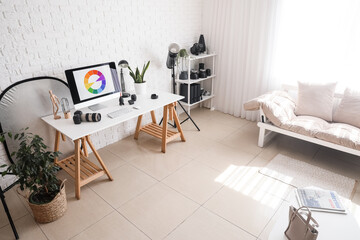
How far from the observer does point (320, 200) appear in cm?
163

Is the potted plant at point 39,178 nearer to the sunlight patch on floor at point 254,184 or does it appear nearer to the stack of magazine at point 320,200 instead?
the sunlight patch on floor at point 254,184

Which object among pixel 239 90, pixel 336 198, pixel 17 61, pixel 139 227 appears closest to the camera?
pixel 336 198

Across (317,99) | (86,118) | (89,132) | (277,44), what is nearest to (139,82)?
(86,118)

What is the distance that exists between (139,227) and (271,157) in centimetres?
175

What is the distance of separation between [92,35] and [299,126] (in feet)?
8.21

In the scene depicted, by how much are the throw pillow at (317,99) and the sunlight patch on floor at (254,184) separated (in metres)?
1.03

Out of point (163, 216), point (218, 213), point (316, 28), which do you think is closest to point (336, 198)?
point (218, 213)

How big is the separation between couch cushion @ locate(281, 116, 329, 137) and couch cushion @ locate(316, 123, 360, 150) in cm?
6

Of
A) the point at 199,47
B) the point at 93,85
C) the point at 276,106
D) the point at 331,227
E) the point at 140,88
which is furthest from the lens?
the point at 199,47

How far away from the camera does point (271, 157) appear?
2973 millimetres

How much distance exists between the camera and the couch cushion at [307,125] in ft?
8.96

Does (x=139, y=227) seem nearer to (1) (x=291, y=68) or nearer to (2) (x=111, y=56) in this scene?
(2) (x=111, y=56)

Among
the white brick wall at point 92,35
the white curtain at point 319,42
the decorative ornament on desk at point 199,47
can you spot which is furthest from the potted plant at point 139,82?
the white curtain at point 319,42

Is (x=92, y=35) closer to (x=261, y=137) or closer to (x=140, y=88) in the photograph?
(x=140, y=88)
